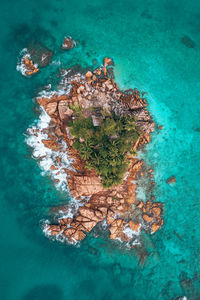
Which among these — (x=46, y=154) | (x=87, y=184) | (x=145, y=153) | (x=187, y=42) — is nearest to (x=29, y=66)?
(x=46, y=154)

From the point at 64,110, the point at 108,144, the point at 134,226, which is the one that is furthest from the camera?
the point at 134,226

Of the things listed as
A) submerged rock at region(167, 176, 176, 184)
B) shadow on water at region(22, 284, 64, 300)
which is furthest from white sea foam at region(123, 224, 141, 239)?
shadow on water at region(22, 284, 64, 300)

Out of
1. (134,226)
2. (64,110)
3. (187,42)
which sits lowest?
(134,226)

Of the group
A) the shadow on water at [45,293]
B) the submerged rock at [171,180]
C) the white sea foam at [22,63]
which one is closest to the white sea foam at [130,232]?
the submerged rock at [171,180]

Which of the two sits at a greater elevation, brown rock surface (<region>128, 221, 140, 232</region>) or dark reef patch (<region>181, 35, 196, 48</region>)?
dark reef patch (<region>181, 35, 196, 48</region>)

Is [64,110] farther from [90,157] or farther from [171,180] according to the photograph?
[171,180]

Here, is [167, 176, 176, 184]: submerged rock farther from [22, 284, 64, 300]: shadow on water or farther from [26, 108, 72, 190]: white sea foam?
[22, 284, 64, 300]: shadow on water
